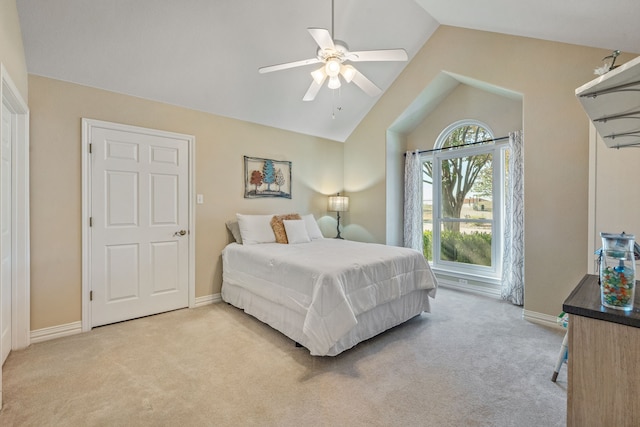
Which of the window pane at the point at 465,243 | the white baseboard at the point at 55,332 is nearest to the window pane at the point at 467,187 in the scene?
the window pane at the point at 465,243

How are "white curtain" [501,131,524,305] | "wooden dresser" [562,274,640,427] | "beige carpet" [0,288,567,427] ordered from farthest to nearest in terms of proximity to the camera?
1. "white curtain" [501,131,524,305]
2. "beige carpet" [0,288,567,427]
3. "wooden dresser" [562,274,640,427]

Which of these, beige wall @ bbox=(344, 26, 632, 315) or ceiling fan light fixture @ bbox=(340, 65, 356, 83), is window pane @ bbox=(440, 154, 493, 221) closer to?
beige wall @ bbox=(344, 26, 632, 315)

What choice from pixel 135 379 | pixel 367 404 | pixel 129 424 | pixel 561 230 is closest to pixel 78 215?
pixel 135 379

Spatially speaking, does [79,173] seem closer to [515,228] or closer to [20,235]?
[20,235]

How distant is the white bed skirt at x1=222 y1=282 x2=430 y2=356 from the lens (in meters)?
2.46

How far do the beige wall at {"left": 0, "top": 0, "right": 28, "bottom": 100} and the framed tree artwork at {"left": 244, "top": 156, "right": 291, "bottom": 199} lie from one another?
219 cm

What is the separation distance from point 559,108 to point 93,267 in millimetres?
4892

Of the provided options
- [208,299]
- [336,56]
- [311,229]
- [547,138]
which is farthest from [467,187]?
[208,299]

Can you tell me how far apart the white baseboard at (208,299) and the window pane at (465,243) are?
11.2ft

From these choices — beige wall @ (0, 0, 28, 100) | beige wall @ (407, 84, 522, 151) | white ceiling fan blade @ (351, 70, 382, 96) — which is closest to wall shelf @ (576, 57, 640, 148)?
white ceiling fan blade @ (351, 70, 382, 96)

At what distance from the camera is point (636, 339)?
1.02 m

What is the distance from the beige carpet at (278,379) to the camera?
5.57 ft

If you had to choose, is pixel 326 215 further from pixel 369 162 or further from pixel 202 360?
pixel 202 360

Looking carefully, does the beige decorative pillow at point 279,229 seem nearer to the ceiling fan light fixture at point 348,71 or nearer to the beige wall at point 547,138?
the ceiling fan light fixture at point 348,71
